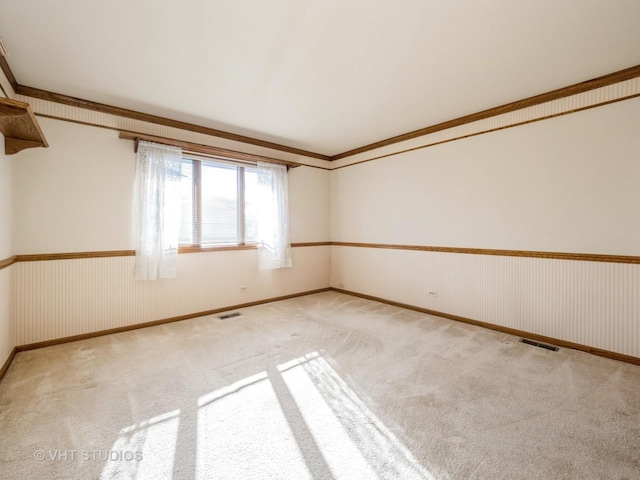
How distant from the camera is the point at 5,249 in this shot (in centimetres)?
252

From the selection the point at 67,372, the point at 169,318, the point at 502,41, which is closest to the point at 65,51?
the point at 67,372

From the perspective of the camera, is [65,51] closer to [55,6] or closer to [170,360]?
[55,6]

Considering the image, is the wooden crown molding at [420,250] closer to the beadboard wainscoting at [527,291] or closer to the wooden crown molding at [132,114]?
the beadboard wainscoting at [527,291]

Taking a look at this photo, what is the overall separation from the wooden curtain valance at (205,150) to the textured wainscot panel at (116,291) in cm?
137

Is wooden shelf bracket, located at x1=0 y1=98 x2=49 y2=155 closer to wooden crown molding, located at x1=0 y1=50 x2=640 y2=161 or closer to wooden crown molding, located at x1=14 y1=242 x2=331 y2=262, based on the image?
wooden crown molding, located at x1=0 y1=50 x2=640 y2=161

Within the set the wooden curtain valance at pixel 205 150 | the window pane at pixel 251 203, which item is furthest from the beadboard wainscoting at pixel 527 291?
the wooden curtain valance at pixel 205 150

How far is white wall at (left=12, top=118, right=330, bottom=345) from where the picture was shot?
9.50ft

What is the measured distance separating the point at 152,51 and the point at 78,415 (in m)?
2.64

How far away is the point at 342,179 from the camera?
5379 mm

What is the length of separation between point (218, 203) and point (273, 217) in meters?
0.85

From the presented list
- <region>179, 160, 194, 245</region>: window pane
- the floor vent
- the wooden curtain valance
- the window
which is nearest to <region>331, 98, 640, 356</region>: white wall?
the floor vent

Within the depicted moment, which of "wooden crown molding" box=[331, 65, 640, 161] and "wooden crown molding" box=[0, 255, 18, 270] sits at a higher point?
"wooden crown molding" box=[331, 65, 640, 161]

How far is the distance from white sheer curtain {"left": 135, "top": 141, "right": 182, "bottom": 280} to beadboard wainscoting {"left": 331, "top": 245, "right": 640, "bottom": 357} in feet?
9.96

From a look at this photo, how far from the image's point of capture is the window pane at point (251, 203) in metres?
4.50
